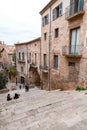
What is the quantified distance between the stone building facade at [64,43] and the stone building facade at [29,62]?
9.22ft

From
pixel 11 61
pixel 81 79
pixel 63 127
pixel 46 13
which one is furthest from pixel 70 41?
pixel 11 61

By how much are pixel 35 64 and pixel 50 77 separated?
19.2ft

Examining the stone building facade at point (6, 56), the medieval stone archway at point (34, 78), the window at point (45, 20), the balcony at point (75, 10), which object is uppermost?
the window at point (45, 20)

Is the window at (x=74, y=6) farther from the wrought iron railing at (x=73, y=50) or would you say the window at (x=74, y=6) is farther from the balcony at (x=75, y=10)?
the wrought iron railing at (x=73, y=50)

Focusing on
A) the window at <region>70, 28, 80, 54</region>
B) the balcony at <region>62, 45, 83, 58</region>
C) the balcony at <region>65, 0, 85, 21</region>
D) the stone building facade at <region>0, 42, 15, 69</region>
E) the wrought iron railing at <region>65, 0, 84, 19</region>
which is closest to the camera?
the balcony at <region>65, 0, 85, 21</region>

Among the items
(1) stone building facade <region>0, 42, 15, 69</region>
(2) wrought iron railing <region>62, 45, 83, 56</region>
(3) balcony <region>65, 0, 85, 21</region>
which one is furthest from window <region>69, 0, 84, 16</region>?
(1) stone building facade <region>0, 42, 15, 69</region>

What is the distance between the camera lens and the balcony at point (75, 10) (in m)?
10.4

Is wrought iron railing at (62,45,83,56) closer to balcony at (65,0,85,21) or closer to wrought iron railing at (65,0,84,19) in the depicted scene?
balcony at (65,0,85,21)

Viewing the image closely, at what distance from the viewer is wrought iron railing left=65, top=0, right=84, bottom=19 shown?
1055 cm

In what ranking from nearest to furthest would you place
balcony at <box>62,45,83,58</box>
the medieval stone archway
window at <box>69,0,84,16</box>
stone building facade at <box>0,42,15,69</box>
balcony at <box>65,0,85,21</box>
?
balcony at <box>65,0,85,21</box>
balcony at <box>62,45,83,58</box>
window at <box>69,0,84,16</box>
the medieval stone archway
stone building facade at <box>0,42,15,69</box>

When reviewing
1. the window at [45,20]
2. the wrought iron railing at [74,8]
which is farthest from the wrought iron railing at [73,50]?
the window at [45,20]

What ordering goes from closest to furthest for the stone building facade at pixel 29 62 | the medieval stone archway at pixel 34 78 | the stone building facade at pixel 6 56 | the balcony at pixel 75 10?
the balcony at pixel 75 10 → the stone building facade at pixel 29 62 → the medieval stone archway at pixel 34 78 → the stone building facade at pixel 6 56

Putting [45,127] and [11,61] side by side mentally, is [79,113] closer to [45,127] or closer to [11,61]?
[45,127]

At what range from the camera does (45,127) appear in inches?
161
